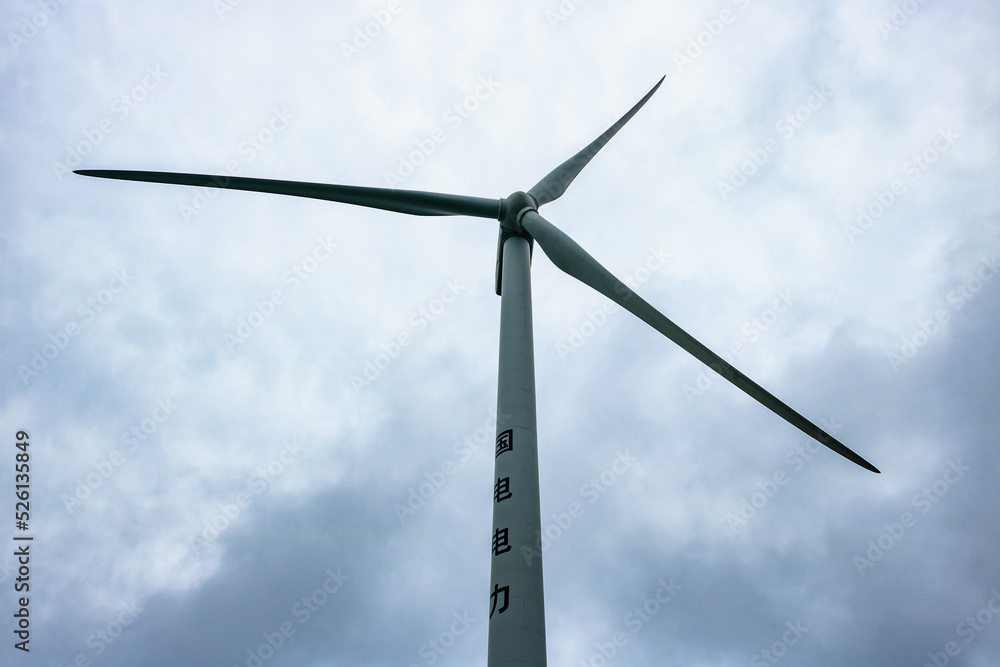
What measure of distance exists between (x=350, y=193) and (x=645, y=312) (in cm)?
1356

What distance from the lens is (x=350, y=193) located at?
29.2 metres

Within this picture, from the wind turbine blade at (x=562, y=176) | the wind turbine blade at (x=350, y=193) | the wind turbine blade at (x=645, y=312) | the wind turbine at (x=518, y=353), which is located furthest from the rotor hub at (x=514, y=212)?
the wind turbine blade at (x=562, y=176)

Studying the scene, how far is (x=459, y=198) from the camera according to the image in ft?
98.9

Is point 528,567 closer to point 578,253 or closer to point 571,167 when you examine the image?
point 578,253

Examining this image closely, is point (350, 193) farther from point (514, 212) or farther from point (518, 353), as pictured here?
point (518, 353)

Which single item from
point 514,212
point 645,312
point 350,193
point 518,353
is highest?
point 350,193

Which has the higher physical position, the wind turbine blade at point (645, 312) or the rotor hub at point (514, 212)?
the rotor hub at point (514, 212)

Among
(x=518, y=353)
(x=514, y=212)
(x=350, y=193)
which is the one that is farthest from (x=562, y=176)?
(x=518, y=353)

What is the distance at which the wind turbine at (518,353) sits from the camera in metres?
18.7

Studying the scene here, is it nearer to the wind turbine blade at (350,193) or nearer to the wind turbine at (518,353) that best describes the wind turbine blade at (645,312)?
the wind turbine at (518,353)

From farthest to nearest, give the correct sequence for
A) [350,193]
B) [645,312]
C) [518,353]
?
[350,193] < [645,312] < [518,353]

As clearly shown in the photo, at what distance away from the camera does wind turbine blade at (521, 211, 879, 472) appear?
24500mm

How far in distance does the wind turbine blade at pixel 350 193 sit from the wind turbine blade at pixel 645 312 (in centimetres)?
335

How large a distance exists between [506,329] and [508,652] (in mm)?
11363
